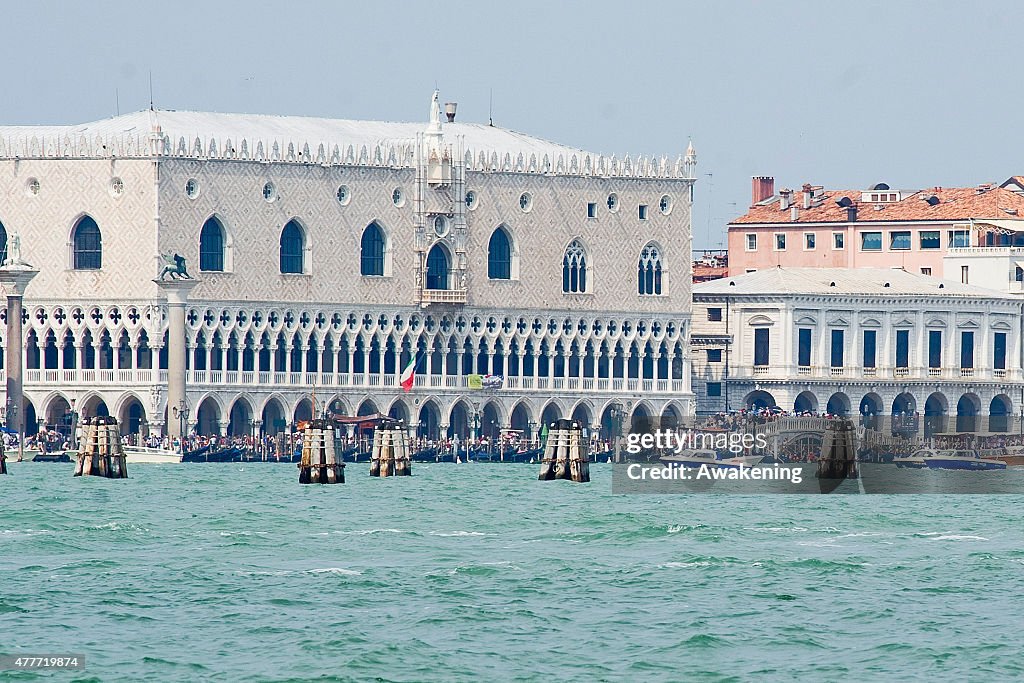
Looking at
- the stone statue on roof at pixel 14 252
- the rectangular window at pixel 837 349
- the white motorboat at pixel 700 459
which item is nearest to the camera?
the white motorboat at pixel 700 459

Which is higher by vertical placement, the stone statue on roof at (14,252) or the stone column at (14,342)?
the stone statue on roof at (14,252)

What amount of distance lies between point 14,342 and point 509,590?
2370 inches

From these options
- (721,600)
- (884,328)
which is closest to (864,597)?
(721,600)

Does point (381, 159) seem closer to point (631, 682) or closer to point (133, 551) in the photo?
point (133, 551)

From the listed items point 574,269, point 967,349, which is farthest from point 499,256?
point 967,349

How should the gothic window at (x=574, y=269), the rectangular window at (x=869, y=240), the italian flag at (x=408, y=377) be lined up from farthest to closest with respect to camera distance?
the rectangular window at (x=869, y=240)
the gothic window at (x=574, y=269)
the italian flag at (x=408, y=377)

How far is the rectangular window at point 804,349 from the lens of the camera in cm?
12588

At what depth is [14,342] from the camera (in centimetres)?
10925

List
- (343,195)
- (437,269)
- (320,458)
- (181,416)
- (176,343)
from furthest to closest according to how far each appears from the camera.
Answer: (437,269) < (343,195) < (176,343) < (181,416) < (320,458)

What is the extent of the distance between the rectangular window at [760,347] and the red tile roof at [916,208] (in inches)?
516

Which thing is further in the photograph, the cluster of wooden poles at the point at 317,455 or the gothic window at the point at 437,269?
the gothic window at the point at 437,269

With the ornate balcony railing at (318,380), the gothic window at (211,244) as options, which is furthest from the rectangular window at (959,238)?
the gothic window at (211,244)

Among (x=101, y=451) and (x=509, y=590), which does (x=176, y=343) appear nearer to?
(x=101, y=451)

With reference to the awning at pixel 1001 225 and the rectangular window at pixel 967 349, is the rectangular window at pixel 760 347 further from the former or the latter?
the awning at pixel 1001 225
